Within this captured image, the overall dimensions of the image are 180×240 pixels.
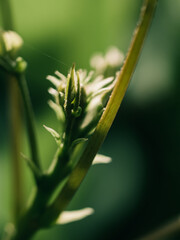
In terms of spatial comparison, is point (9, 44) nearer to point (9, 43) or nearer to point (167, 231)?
point (9, 43)

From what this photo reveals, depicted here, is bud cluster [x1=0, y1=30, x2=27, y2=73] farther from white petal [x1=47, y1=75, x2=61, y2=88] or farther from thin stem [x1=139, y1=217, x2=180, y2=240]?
thin stem [x1=139, y1=217, x2=180, y2=240]

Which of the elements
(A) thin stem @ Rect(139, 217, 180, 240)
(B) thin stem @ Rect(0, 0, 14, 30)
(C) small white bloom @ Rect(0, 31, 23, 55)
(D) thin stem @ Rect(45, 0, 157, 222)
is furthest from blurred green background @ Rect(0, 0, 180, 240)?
(D) thin stem @ Rect(45, 0, 157, 222)

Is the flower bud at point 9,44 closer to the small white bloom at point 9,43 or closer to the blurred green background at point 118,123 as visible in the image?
the small white bloom at point 9,43

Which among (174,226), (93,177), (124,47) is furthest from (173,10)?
(174,226)

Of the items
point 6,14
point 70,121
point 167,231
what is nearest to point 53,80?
point 70,121

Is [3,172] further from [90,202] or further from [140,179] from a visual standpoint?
[140,179]

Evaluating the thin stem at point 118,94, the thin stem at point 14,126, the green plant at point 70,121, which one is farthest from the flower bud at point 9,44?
the thin stem at point 14,126

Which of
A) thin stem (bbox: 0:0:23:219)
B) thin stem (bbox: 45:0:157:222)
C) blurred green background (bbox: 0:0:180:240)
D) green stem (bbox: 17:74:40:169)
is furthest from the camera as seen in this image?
blurred green background (bbox: 0:0:180:240)

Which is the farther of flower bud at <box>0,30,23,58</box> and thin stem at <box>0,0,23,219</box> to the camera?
thin stem at <box>0,0,23,219</box>
